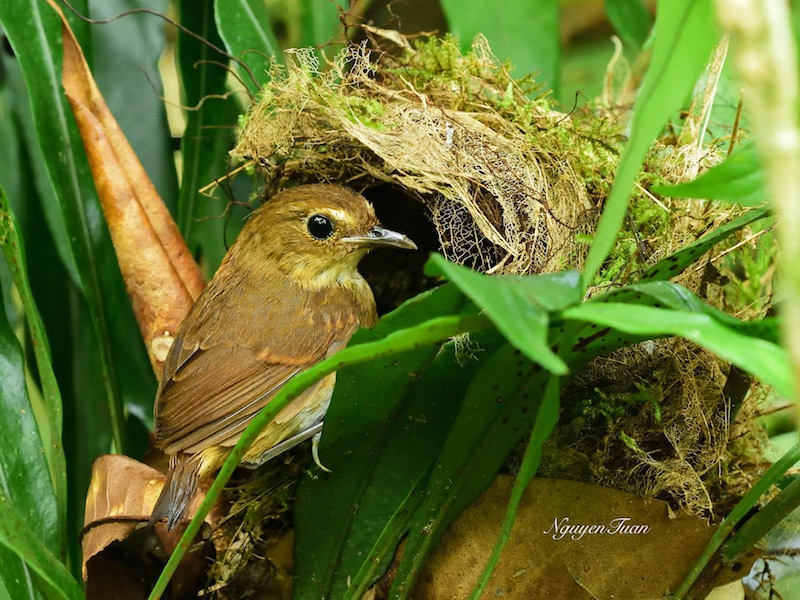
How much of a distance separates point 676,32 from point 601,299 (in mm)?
408

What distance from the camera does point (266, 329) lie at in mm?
2225

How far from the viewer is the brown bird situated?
2.03 metres

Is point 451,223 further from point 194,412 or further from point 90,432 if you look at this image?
point 90,432

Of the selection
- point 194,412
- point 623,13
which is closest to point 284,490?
point 194,412

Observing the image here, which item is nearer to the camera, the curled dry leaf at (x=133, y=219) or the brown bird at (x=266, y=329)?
the brown bird at (x=266, y=329)

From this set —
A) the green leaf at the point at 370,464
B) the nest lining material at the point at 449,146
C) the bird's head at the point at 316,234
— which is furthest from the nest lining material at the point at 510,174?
the green leaf at the point at 370,464

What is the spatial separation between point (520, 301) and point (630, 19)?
7.42 ft

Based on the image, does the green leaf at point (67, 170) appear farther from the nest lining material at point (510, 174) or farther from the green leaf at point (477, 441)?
the green leaf at point (477, 441)

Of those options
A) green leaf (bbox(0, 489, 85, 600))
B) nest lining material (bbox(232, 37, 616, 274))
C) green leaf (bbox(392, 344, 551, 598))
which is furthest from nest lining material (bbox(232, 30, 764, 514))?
green leaf (bbox(0, 489, 85, 600))

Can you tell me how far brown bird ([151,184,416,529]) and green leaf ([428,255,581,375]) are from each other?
1053 mm

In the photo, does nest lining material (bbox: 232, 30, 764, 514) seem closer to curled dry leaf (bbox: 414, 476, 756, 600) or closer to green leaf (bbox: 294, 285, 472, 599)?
curled dry leaf (bbox: 414, 476, 756, 600)

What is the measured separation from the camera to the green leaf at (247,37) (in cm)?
248

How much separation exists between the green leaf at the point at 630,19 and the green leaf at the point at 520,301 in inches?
80.8

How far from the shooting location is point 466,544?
185 centimetres
